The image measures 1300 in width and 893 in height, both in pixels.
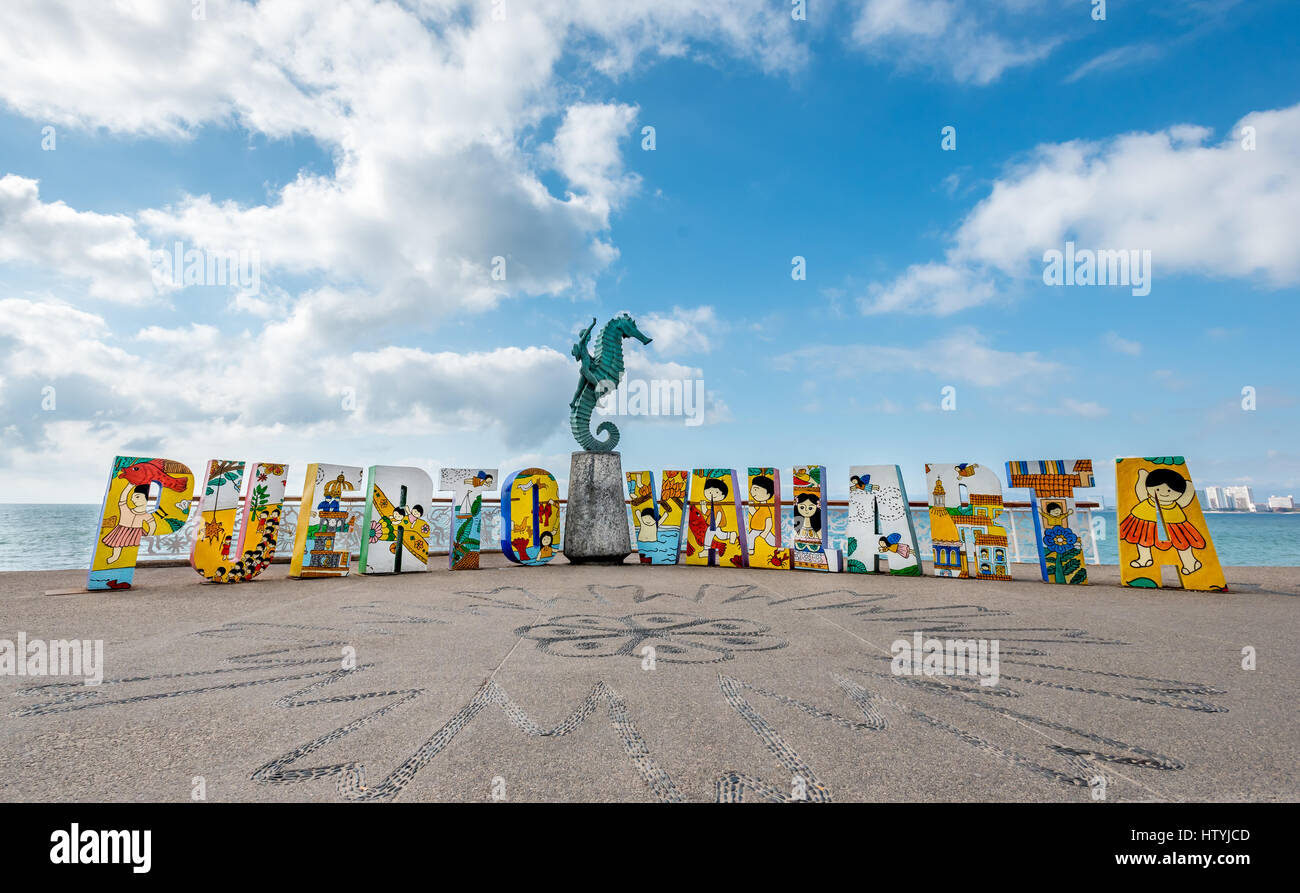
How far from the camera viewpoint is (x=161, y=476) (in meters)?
7.37

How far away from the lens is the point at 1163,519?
24.4 feet

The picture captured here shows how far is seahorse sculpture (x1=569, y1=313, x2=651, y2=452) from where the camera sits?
11445mm

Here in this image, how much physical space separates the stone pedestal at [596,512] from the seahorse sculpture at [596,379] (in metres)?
0.49

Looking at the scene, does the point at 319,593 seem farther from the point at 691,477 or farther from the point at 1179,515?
the point at 1179,515

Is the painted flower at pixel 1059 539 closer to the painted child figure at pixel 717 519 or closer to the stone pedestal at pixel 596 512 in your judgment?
the painted child figure at pixel 717 519

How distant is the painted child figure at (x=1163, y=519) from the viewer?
7.27 metres

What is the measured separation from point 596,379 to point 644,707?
9.09 m

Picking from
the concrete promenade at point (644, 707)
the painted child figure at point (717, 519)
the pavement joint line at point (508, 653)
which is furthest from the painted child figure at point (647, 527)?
the pavement joint line at point (508, 653)

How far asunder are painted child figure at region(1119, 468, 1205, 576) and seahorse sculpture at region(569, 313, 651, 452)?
27.9ft

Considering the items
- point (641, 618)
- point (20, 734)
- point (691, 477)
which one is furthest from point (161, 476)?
point (691, 477)

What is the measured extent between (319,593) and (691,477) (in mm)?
6347
